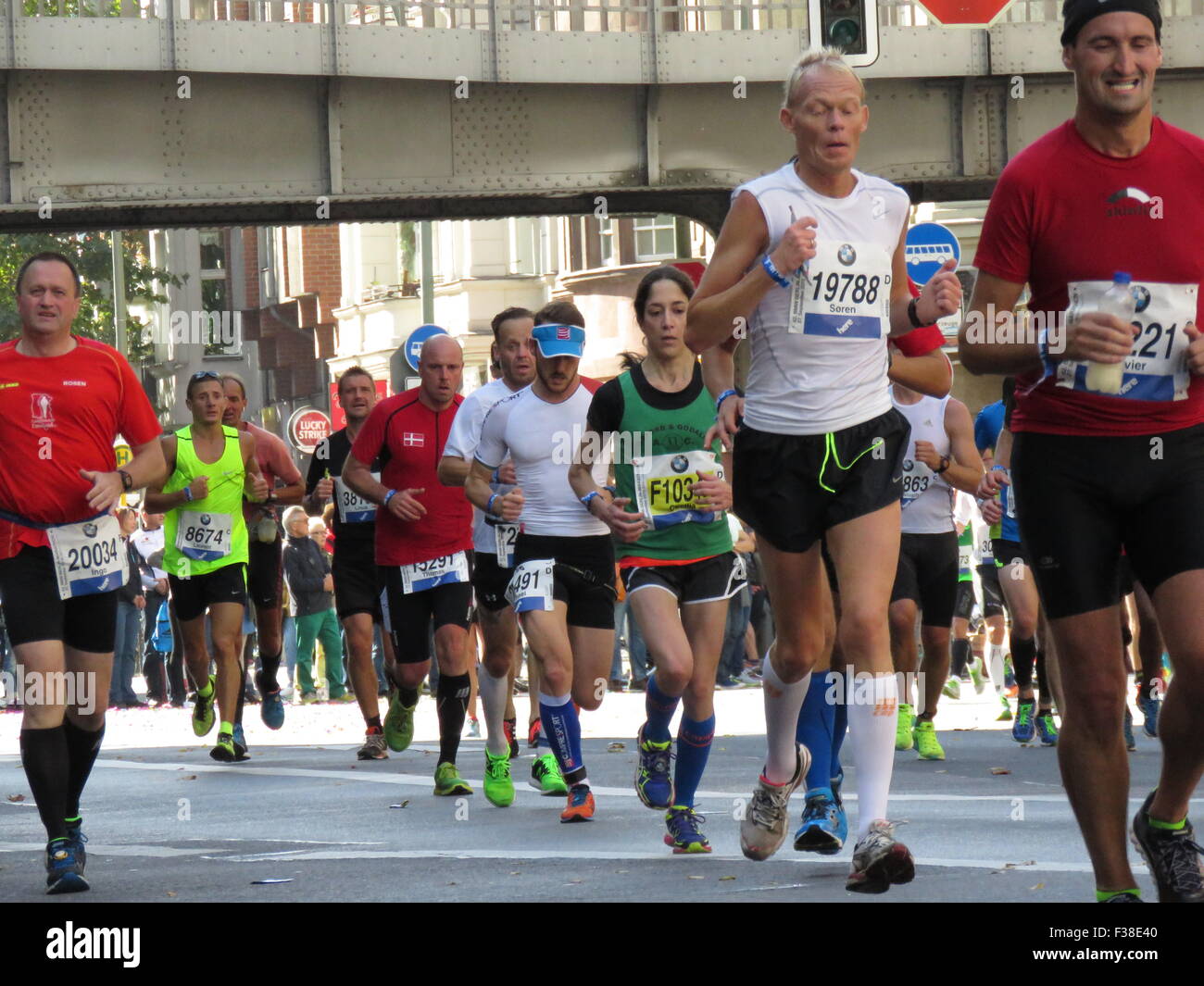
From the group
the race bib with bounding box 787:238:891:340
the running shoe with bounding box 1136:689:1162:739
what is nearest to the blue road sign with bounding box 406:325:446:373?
the running shoe with bounding box 1136:689:1162:739

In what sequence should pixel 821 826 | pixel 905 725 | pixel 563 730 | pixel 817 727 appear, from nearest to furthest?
1. pixel 821 826
2. pixel 817 727
3. pixel 563 730
4. pixel 905 725

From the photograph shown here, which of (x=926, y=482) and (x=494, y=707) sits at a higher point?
(x=926, y=482)

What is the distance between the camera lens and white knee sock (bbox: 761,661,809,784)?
791cm

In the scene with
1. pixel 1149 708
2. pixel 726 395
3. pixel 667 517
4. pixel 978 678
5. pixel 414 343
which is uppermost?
pixel 726 395

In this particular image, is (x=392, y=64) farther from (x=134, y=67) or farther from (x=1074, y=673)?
(x=1074, y=673)

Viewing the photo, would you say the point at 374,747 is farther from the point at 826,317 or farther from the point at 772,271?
the point at 772,271

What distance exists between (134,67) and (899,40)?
6993 millimetres

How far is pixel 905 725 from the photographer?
13875 millimetres

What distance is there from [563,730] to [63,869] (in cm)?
290

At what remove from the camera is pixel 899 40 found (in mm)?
22719

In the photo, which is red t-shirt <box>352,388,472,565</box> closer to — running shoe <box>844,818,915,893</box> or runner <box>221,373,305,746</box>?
runner <box>221,373,305,746</box>

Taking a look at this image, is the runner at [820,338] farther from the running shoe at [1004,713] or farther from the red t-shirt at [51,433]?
the running shoe at [1004,713]

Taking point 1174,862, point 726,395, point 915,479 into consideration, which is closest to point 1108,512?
point 1174,862
